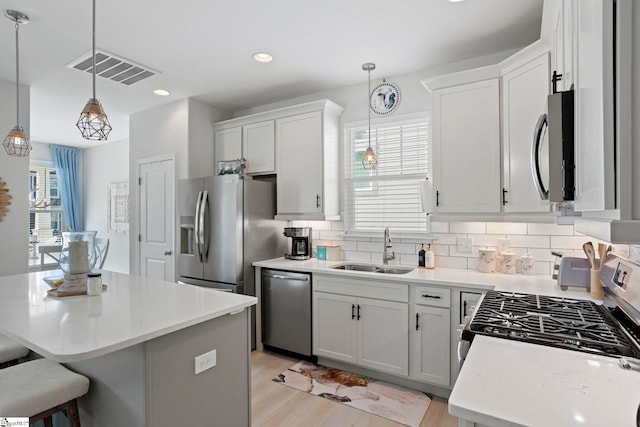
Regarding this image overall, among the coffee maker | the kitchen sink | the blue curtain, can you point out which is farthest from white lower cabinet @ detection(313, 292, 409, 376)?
the blue curtain

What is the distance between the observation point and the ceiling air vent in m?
3.00

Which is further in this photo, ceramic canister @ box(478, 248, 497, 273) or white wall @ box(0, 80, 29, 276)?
white wall @ box(0, 80, 29, 276)

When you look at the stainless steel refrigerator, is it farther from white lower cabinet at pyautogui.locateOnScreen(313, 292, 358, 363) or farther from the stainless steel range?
the stainless steel range

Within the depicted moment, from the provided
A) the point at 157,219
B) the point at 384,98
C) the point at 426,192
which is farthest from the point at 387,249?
the point at 157,219

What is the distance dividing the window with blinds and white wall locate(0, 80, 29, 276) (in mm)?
3243

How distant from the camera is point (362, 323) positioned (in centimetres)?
291

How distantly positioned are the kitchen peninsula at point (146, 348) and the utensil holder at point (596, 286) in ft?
6.42

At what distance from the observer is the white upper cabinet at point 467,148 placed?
2.59 m

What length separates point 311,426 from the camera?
7.58ft

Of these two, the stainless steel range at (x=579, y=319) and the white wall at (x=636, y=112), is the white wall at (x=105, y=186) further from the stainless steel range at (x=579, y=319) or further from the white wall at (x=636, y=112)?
the white wall at (x=636, y=112)

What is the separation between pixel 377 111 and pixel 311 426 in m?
2.77

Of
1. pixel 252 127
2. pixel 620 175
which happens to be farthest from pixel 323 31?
pixel 620 175

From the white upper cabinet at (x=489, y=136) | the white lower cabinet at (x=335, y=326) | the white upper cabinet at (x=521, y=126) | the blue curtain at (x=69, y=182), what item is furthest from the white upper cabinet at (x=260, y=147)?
the blue curtain at (x=69, y=182)

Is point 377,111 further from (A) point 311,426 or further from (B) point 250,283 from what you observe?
(A) point 311,426
